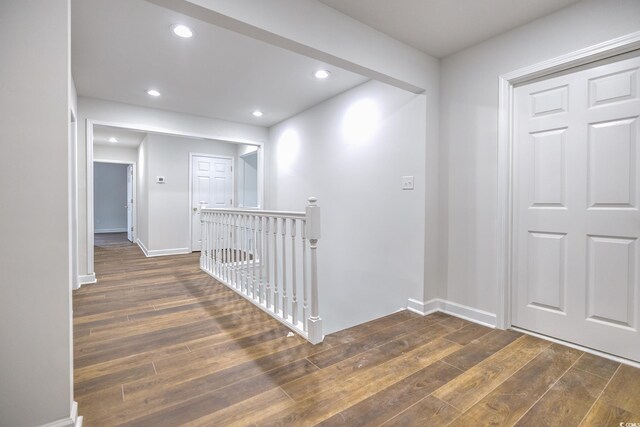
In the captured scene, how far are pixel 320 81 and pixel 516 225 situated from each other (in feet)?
7.71

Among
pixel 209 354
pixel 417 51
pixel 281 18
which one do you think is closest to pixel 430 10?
pixel 417 51

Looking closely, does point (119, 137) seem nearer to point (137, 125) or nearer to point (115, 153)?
point (115, 153)

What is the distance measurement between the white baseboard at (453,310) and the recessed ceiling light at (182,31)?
2.86m

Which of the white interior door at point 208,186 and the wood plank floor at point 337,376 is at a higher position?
the white interior door at point 208,186

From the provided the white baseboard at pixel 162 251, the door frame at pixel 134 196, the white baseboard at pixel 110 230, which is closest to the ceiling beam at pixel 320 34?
the white baseboard at pixel 162 251

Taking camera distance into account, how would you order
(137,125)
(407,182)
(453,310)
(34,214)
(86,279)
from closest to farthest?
(34,214), (453,310), (407,182), (86,279), (137,125)

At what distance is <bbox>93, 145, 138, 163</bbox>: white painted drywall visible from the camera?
24.2ft

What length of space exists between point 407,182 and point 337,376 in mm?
1782

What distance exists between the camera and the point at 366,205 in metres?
3.36

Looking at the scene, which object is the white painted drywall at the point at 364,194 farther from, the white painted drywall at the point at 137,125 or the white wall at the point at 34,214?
the white wall at the point at 34,214

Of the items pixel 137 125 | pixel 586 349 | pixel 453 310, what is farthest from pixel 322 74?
pixel 586 349

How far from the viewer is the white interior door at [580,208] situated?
1.88 m

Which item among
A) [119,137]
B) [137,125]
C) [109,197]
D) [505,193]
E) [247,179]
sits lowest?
[505,193]

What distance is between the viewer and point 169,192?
6086 mm
